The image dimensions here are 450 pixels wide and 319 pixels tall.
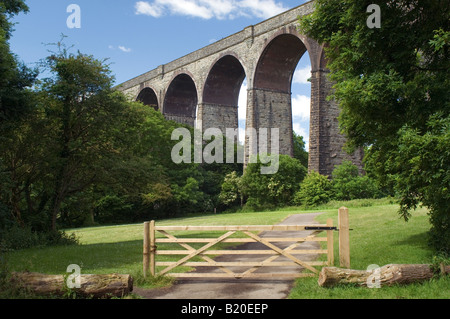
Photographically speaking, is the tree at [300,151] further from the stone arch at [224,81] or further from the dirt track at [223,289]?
the dirt track at [223,289]

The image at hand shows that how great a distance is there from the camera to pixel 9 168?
16.1 m

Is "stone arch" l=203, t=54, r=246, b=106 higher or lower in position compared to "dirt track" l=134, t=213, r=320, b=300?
higher

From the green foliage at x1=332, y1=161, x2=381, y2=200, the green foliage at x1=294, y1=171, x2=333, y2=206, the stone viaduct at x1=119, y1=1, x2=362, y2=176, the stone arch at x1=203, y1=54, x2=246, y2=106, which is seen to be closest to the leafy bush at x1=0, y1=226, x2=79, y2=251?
the stone viaduct at x1=119, y1=1, x2=362, y2=176

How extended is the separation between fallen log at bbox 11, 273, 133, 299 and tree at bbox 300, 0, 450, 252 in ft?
18.2

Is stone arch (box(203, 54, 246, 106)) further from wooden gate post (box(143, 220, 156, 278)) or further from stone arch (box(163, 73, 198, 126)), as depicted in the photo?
wooden gate post (box(143, 220, 156, 278))

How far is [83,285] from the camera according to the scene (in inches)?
267

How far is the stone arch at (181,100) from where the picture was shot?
4822 cm

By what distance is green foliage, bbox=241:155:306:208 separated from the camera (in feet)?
108

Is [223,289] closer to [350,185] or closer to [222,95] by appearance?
[350,185]

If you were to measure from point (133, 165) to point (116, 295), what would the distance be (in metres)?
10.7

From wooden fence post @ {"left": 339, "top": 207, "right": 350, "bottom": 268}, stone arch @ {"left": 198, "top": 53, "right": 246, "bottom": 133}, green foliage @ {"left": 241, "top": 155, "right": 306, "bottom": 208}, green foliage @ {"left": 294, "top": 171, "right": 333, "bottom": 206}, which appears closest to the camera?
wooden fence post @ {"left": 339, "top": 207, "right": 350, "bottom": 268}

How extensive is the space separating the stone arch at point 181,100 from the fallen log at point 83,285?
134ft

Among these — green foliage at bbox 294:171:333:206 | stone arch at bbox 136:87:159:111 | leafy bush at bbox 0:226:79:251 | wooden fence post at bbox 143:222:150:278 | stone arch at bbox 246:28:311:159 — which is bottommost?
leafy bush at bbox 0:226:79:251
